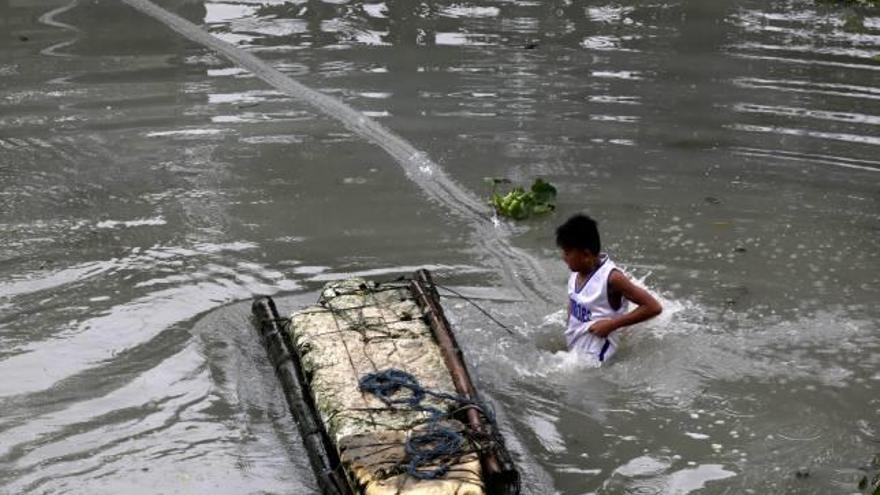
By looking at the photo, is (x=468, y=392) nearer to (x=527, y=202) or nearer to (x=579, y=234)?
(x=579, y=234)

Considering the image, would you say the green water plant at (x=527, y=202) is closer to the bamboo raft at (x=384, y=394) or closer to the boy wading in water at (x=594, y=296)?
the bamboo raft at (x=384, y=394)

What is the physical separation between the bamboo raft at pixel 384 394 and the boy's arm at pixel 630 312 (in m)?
0.95

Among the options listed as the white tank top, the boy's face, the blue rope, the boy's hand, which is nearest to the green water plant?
the white tank top

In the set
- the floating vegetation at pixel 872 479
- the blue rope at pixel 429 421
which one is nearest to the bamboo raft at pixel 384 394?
the blue rope at pixel 429 421

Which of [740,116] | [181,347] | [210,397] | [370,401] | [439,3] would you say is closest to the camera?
[370,401]

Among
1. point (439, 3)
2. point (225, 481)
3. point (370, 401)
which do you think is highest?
point (439, 3)

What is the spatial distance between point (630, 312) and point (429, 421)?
5.63ft

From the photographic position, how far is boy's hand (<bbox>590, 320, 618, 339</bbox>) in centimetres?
699

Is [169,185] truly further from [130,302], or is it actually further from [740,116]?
[740,116]

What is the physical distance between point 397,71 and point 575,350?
20.1ft

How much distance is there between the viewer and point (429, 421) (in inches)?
230

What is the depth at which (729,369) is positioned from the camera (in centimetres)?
716

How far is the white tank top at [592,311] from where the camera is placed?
23.2 feet

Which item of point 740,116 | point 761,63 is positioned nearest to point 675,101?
point 740,116
